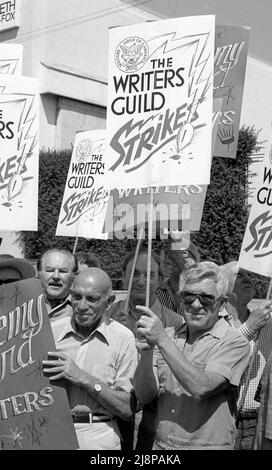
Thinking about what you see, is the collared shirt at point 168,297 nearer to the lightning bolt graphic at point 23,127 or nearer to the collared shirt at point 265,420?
the lightning bolt graphic at point 23,127

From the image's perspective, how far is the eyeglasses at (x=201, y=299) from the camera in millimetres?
3010

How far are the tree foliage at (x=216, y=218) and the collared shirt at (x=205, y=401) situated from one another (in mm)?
10560

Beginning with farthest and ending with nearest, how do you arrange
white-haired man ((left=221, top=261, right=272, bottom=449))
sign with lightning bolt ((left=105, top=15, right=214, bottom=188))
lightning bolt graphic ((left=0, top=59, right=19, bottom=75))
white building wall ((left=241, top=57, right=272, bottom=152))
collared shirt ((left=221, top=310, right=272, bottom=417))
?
white building wall ((left=241, top=57, right=272, bottom=152)), lightning bolt graphic ((left=0, top=59, right=19, bottom=75)), collared shirt ((left=221, top=310, right=272, bottom=417)), white-haired man ((left=221, top=261, right=272, bottom=449)), sign with lightning bolt ((left=105, top=15, right=214, bottom=188))

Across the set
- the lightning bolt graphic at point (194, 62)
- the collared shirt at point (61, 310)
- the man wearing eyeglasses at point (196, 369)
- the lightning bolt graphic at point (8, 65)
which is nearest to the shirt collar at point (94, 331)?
the man wearing eyeglasses at point (196, 369)

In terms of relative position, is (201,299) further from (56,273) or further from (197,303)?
(56,273)

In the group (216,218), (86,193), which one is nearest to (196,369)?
(86,193)

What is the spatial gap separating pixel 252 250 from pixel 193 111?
137 centimetres

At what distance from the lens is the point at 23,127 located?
4676 millimetres

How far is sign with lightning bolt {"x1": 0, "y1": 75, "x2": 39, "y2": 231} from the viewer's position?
179 inches

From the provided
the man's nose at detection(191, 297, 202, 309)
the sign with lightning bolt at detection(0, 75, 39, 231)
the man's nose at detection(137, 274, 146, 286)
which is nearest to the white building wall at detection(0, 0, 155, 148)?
the sign with lightning bolt at detection(0, 75, 39, 231)

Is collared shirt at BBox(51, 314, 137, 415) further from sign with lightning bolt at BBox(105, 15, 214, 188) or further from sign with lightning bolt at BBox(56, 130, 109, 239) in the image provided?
sign with lightning bolt at BBox(56, 130, 109, 239)

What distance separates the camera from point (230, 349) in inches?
117
